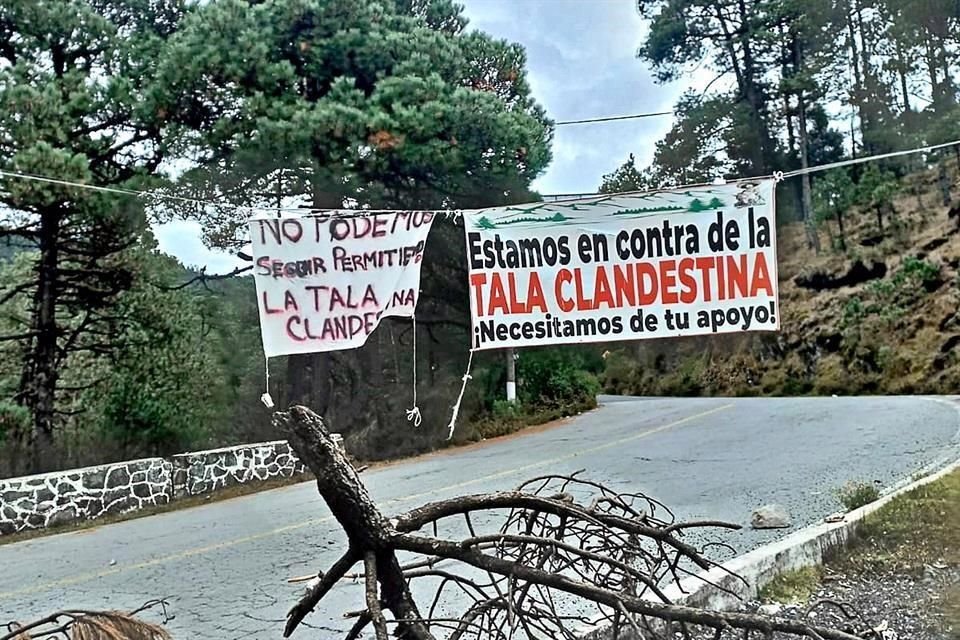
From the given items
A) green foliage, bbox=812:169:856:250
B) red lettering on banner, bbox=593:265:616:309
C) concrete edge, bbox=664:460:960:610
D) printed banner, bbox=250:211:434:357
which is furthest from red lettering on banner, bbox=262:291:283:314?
green foliage, bbox=812:169:856:250

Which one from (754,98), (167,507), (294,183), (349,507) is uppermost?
(754,98)

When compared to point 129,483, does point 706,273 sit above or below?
above

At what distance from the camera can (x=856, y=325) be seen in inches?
538

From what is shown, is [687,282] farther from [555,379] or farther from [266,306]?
[555,379]

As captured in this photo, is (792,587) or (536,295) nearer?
(536,295)

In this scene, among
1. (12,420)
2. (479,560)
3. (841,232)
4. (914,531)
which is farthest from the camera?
(841,232)

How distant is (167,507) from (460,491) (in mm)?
2724

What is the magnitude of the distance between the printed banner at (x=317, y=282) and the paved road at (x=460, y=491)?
132 cm

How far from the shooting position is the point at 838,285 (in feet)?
49.1

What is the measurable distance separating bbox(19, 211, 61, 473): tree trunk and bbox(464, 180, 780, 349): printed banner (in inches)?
292

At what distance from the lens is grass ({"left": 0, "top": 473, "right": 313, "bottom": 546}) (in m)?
6.64

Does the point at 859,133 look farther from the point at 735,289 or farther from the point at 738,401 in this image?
the point at 735,289

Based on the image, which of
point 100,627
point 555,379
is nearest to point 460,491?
point 555,379

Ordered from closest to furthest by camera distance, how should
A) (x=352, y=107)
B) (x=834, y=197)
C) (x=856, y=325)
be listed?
(x=352, y=107)
(x=856, y=325)
(x=834, y=197)
